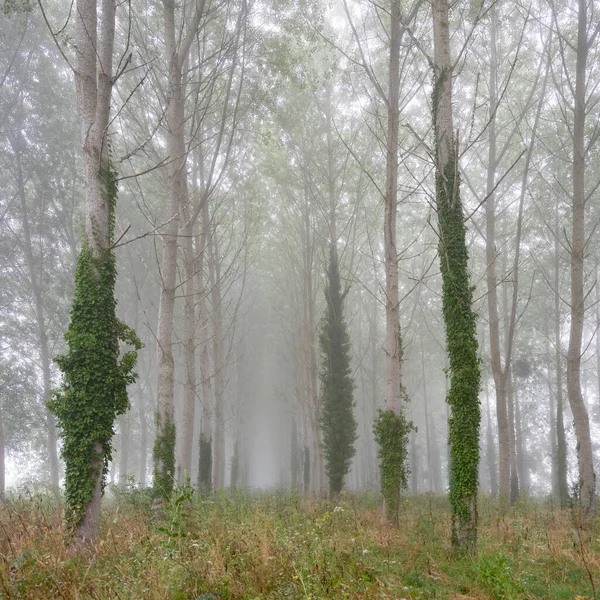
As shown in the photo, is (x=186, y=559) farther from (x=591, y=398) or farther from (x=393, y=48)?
(x=591, y=398)

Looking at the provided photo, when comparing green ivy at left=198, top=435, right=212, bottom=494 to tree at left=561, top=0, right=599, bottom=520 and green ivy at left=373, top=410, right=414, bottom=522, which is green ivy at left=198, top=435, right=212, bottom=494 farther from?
tree at left=561, top=0, right=599, bottom=520

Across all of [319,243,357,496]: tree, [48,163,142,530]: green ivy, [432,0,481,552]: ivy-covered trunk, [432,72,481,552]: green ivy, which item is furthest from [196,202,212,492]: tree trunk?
[432,72,481,552]: green ivy

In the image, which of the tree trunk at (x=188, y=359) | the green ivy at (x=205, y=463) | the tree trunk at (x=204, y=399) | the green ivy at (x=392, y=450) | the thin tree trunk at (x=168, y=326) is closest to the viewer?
the green ivy at (x=392, y=450)

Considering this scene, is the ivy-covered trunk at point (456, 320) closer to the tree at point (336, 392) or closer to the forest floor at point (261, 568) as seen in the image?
the forest floor at point (261, 568)

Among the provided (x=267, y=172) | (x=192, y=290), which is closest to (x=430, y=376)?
(x=267, y=172)

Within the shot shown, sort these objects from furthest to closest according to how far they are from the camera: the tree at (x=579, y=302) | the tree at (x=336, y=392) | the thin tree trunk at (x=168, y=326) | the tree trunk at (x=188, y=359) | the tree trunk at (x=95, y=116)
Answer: the tree at (x=336, y=392) → the tree trunk at (x=188, y=359) → the tree at (x=579, y=302) → the thin tree trunk at (x=168, y=326) → the tree trunk at (x=95, y=116)

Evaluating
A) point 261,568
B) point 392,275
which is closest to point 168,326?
point 392,275

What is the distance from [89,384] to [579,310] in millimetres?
10051

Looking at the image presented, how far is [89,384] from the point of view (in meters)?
5.84

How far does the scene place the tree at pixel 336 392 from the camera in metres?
16.4

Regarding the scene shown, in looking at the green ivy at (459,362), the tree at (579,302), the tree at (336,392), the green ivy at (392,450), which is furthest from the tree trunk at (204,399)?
the tree at (579,302)

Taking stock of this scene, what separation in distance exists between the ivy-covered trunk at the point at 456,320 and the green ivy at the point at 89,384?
4295 mm

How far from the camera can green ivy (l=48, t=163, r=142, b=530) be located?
5.68 metres

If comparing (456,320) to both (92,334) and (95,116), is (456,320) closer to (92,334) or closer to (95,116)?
(92,334)
